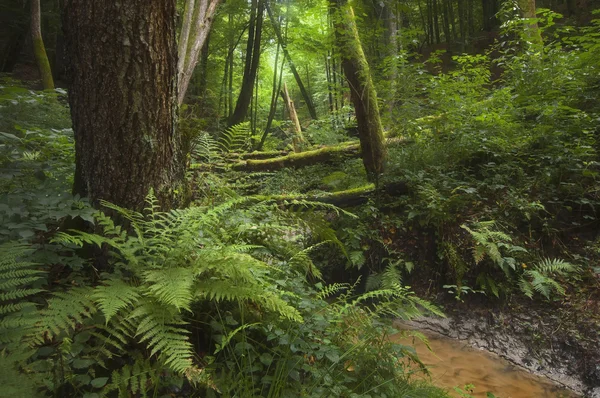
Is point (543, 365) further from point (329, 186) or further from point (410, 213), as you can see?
point (329, 186)

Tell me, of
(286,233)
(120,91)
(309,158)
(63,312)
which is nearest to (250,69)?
(309,158)

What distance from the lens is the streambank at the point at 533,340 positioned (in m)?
3.35

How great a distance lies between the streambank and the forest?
0.06 feet

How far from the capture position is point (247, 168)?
798cm

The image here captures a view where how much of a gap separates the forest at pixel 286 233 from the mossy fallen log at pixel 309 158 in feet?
0.15

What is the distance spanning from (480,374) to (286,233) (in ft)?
7.56

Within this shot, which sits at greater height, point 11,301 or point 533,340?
point 11,301

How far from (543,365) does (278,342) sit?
289 centimetres

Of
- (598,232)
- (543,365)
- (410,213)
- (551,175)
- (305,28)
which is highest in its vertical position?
(305,28)

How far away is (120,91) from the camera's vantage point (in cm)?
239

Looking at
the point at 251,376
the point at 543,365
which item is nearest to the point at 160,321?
the point at 251,376

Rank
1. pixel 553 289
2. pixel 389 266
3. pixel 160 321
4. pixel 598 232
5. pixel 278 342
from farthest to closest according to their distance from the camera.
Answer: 1. pixel 389 266
2. pixel 598 232
3. pixel 553 289
4. pixel 278 342
5. pixel 160 321

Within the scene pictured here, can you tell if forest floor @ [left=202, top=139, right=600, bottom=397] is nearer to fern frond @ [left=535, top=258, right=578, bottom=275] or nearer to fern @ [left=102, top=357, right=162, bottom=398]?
fern frond @ [left=535, top=258, right=578, bottom=275]

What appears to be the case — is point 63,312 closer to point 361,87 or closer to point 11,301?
point 11,301
